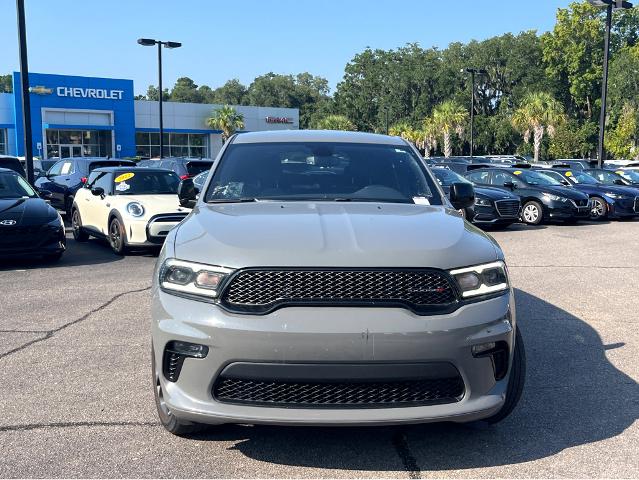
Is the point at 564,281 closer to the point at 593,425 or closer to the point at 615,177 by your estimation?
the point at 593,425

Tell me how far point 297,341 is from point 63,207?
1543 centimetres

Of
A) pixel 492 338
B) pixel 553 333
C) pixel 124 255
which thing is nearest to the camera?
pixel 492 338

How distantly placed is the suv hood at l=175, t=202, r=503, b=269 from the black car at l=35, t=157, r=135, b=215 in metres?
13.1

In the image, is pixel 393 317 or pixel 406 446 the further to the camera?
pixel 406 446

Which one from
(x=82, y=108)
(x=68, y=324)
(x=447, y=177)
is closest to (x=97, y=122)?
(x=82, y=108)

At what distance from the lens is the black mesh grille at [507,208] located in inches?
610

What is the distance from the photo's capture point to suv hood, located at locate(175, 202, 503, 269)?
3240 millimetres

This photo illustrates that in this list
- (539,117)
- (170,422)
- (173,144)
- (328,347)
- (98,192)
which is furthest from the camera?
(539,117)

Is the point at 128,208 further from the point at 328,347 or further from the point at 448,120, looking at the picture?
the point at 448,120

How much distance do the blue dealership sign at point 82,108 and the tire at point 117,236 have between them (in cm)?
3473

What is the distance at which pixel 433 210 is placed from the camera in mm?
4305

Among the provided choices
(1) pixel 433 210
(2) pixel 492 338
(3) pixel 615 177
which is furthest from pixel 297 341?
(3) pixel 615 177

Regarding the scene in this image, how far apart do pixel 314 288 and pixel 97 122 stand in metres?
47.8

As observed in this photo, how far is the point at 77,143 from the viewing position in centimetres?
4719
